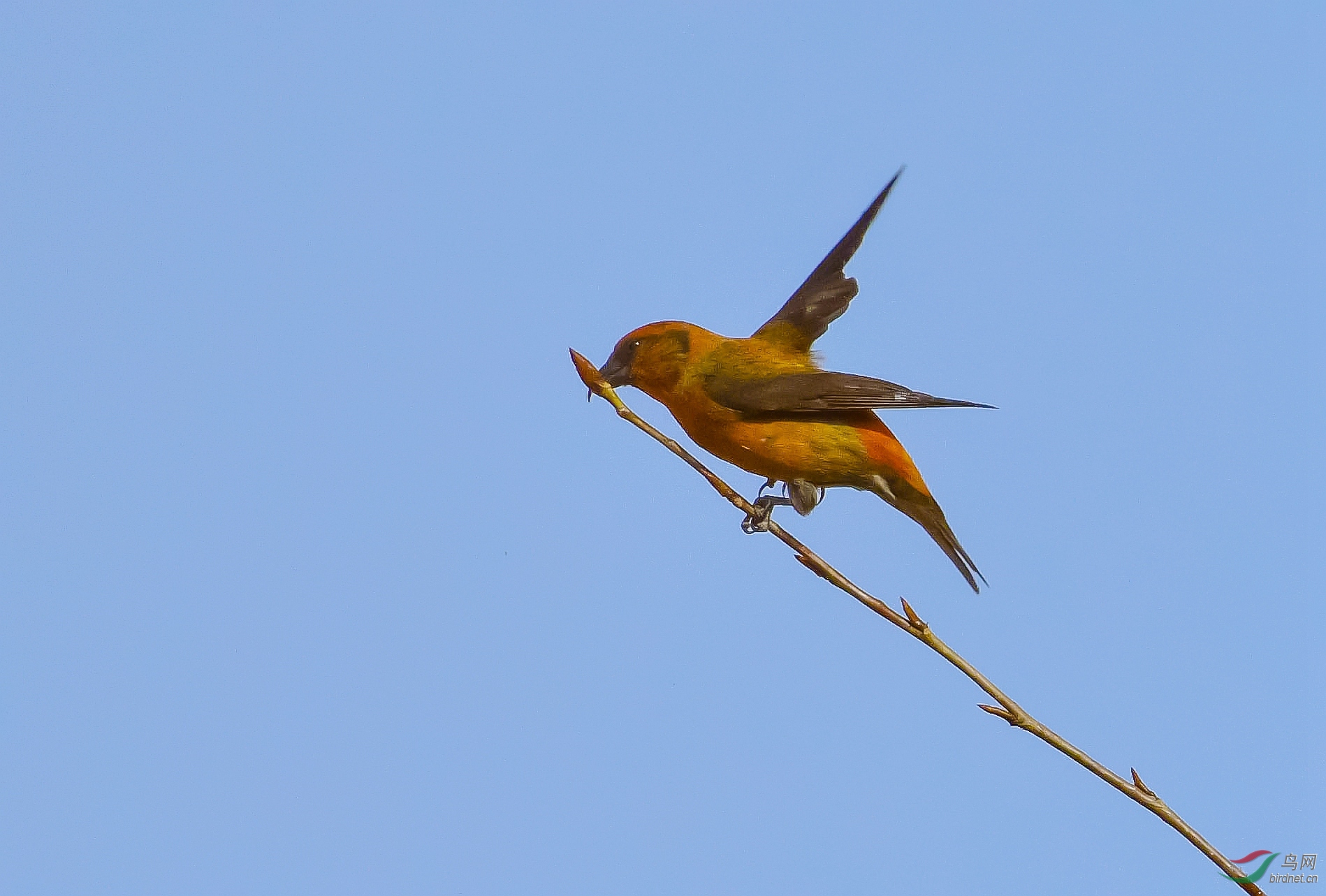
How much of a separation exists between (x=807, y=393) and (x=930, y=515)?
2.03 feet

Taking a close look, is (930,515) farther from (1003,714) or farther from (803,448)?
(1003,714)

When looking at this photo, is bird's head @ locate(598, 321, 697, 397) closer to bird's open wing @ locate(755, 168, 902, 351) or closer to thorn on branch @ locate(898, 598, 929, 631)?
bird's open wing @ locate(755, 168, 902, 351)

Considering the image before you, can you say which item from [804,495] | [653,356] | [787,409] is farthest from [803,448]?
[653,356]

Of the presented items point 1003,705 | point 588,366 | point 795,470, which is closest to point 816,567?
point 1003,705

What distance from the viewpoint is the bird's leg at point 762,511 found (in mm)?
3838

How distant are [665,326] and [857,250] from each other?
0.79 meters

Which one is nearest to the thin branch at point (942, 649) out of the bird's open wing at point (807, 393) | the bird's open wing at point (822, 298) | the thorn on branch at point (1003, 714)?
the thorn on branch at point (1003, 714)

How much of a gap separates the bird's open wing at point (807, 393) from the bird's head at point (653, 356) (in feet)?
0.68

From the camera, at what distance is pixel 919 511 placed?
162 inches

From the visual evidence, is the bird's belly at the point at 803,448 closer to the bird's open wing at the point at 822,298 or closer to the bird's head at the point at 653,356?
the bird's head at the point at 653,356

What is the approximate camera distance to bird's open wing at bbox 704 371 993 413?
3.75 meters

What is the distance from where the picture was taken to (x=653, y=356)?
4309 millimetres

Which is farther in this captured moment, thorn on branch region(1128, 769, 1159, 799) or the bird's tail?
the bird's tail

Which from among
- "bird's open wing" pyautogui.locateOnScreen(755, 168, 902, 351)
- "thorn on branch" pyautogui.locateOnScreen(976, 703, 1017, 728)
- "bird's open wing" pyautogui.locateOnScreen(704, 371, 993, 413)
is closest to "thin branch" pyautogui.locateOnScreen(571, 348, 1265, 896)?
"thorn on branch" pyautogui.locateOnScreen(976, 703, 1017, 728)
